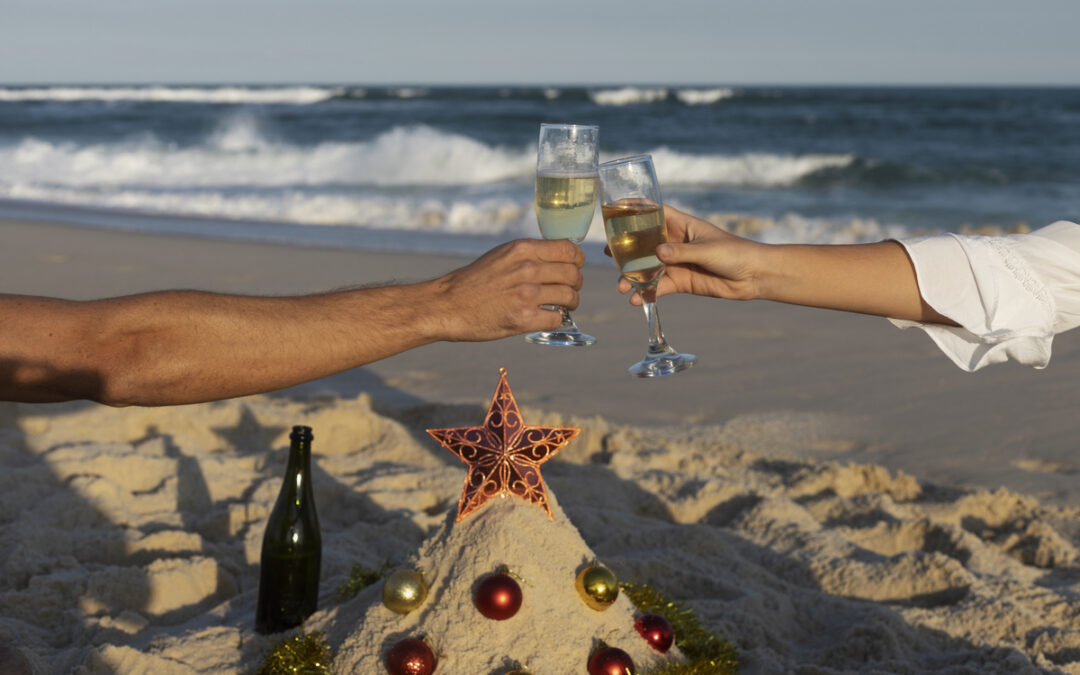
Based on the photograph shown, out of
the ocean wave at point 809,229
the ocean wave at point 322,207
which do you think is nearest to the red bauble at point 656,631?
the ocean wave at point 322,207

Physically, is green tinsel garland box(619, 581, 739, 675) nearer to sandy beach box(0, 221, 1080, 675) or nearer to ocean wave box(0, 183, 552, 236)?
sandy beach box(0, 221, 1080, 675)

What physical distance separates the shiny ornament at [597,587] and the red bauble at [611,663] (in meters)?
0.11

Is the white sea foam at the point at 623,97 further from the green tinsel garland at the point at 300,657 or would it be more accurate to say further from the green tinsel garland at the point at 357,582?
the green tinsel garland at the point at 300,657

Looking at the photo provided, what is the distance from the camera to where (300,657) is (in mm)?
2387

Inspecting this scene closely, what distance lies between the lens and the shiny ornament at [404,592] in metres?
2.30

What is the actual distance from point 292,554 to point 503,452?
94 centimetres

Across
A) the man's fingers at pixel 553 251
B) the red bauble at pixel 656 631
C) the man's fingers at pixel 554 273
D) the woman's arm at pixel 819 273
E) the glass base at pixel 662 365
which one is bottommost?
the red bauble at pixel 656 631

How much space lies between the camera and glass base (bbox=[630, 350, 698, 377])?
270 centimetres

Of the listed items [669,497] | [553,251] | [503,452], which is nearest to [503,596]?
[503,452]

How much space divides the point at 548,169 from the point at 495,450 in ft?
2.49

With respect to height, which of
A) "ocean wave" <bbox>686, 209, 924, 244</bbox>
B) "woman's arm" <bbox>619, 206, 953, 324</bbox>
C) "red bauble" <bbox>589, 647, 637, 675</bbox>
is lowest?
"ocean wave" <bbox>686, 209, 924, 244</bbox>

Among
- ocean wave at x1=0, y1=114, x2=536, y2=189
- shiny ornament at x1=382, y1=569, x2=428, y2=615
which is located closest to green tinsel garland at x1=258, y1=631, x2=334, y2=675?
shiny ornament at x1=382, y1=569, x2=428, y2=615

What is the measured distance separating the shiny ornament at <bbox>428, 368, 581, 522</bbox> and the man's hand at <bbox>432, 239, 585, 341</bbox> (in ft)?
0.95

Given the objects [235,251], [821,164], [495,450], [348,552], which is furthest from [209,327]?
[821,164]
